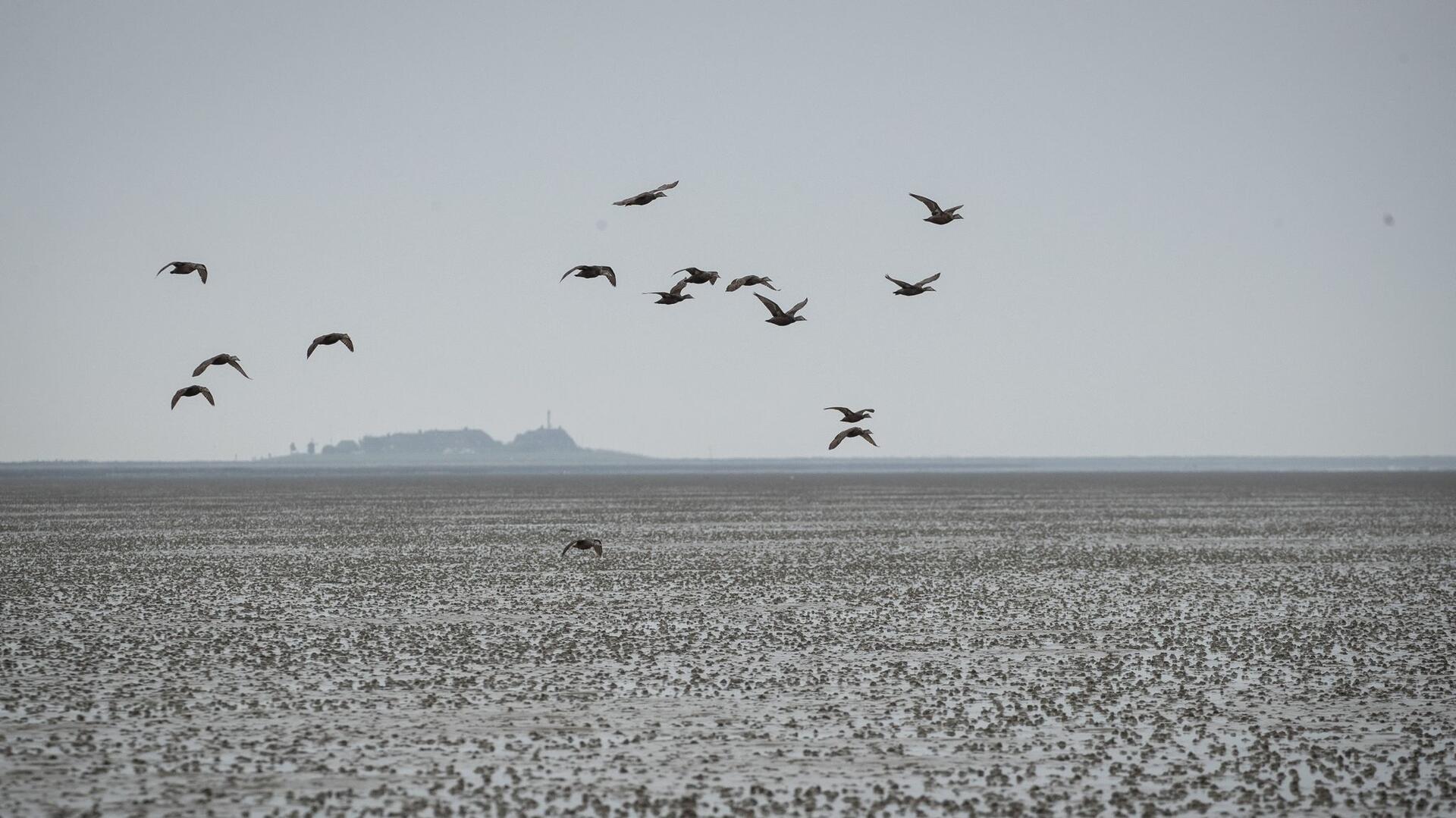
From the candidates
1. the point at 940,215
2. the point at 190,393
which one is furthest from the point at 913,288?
the point at 190,393

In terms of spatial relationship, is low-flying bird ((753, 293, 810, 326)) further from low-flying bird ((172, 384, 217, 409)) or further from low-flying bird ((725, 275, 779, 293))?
low-flying bird ((172, 384, 217, 409))

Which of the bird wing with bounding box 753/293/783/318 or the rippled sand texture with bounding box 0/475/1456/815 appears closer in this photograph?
the rippled sand texture with bounding box 0/475/1456/815

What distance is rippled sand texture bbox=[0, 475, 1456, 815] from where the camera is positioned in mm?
14062

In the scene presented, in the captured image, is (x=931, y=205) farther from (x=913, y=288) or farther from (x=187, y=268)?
(x=187, y=268)

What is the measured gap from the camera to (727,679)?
20.2 metres

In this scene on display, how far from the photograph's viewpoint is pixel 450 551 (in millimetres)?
44312

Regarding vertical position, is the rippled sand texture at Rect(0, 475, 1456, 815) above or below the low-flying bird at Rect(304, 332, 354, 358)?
below

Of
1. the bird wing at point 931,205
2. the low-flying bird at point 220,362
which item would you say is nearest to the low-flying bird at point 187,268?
the low-flying bird at point 220,362

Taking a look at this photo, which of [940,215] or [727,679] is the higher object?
[940,215]

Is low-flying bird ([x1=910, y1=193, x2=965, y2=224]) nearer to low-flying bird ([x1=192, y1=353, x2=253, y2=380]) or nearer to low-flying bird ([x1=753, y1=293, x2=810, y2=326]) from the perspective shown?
low-flying bird ([x1=753, y1=293, x2=810, y2=326])

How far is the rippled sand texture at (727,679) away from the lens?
14.1 metres

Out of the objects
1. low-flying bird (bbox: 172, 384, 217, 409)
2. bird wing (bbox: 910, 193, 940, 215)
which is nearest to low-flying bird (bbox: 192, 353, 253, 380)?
low-flying bird (bbox: 172, 384, 217, 409)

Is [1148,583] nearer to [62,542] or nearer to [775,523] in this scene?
[775,523]

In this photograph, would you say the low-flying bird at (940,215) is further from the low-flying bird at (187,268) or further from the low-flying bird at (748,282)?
the low-flying bird at (187,268)
